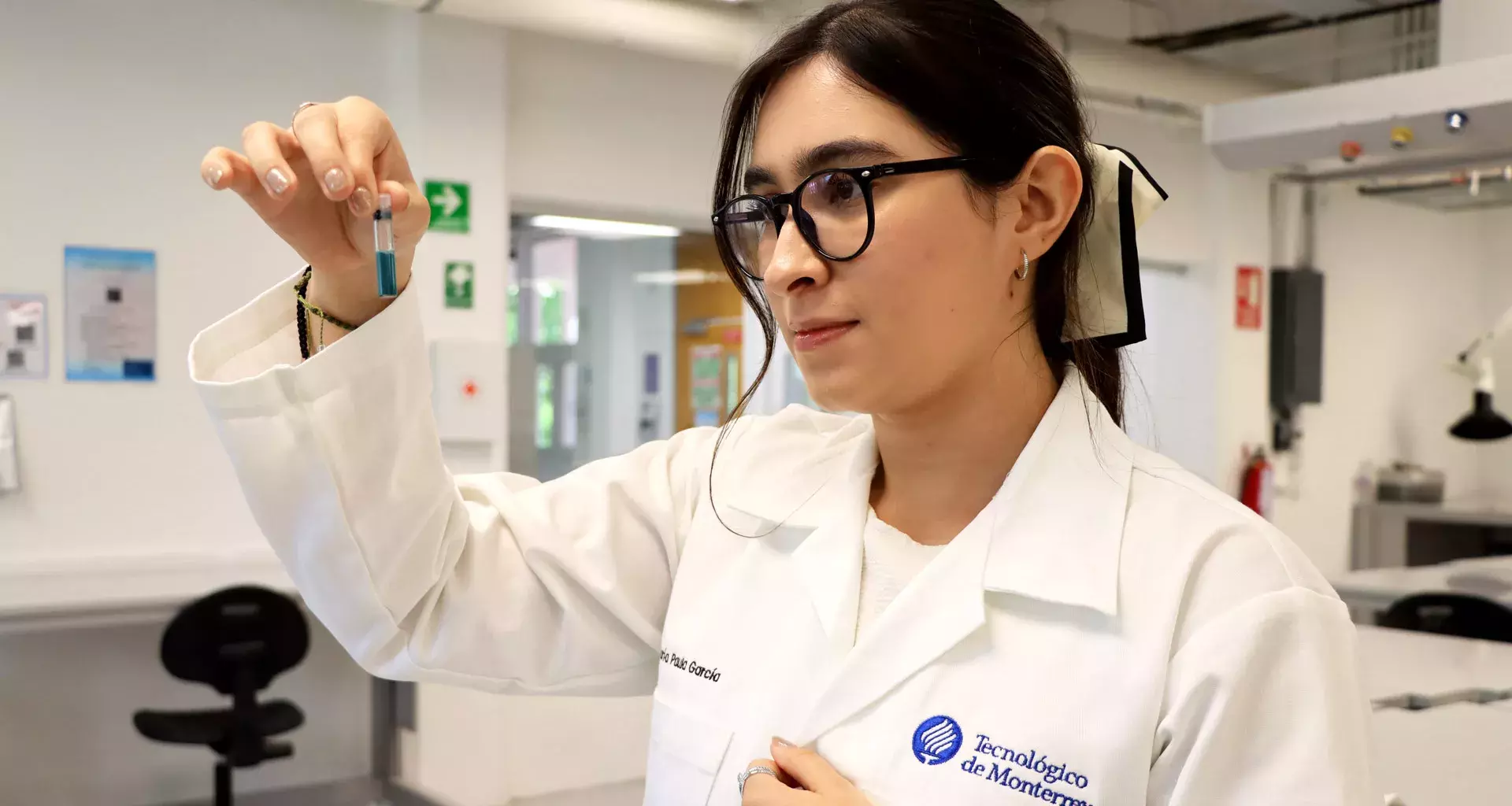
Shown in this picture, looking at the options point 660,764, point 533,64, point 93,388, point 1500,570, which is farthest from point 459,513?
point 1500,570

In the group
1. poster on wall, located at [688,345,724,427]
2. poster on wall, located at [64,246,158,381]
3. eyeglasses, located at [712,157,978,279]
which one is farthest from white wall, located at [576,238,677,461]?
eyeglasses, located at [712,157,978,279]

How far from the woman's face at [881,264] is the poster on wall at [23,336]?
3.38 metres

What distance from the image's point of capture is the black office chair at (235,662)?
3.22 meters

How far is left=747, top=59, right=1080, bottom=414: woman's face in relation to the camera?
1.01 metres

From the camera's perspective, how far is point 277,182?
865 mm

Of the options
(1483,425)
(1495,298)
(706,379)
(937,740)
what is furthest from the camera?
(1495,298)

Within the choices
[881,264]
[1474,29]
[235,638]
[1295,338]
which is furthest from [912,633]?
[1295,338]

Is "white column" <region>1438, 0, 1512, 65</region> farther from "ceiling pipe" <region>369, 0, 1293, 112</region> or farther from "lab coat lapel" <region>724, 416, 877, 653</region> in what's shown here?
"lab coat lapel" <region>724, 416, 877, 653</region>

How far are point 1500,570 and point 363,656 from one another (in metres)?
4.22

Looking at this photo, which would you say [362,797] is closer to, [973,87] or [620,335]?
[620,335]

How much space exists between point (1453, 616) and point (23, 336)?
4.26 meters

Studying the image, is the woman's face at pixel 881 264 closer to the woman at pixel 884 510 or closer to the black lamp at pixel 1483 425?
the woman at pixel 884 510

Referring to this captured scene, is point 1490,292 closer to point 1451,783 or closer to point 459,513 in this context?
point 1451,783

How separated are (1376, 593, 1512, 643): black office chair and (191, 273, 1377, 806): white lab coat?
2.61 meters
